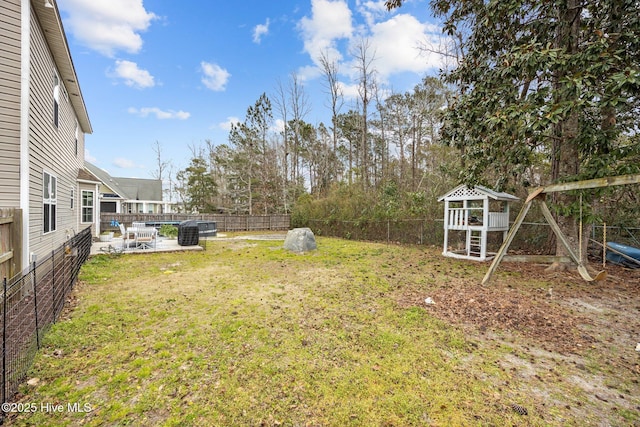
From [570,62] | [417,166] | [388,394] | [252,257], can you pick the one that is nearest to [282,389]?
[388,394]

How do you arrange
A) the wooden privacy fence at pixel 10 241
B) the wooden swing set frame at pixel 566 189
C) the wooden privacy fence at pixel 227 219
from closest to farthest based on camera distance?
the wooden privacy fence at pixel 10 241
the wooden swing set frame at pixel 566 189
the wooden privacy fence at pixel 227 219

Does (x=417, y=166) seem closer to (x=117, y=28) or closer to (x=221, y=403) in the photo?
(x=117, y=28)

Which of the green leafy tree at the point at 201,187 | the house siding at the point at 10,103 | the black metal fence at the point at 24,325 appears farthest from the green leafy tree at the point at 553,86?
the green leafy tree at the point at 201,187

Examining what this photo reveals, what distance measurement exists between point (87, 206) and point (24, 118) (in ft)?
26.0

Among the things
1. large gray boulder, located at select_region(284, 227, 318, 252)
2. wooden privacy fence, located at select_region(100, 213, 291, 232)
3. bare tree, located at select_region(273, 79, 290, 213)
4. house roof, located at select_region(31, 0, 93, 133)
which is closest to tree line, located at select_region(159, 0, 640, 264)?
wooden privacy fence, located at select_region(100, 213, 291, 232)

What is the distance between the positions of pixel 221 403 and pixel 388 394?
1.36 m

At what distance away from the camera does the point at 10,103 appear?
4.50 m

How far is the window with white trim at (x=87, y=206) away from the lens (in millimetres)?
11023

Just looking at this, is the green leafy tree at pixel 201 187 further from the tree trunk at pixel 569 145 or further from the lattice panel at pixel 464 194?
the tree trunk at pixel 569 145

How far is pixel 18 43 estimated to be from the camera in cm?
457

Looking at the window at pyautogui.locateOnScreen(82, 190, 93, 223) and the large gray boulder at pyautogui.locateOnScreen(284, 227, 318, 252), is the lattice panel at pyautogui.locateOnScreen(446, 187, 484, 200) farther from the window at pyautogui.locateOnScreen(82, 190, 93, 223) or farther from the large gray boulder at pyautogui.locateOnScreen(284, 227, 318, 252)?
the window at pyautogui.locateOnScreen(82, 190, 93, 223)

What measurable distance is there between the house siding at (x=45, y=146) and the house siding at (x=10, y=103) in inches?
12.5

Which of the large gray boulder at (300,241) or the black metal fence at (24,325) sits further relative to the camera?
the large gray boulder at (300,241)

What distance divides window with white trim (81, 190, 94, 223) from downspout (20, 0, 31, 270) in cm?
752
